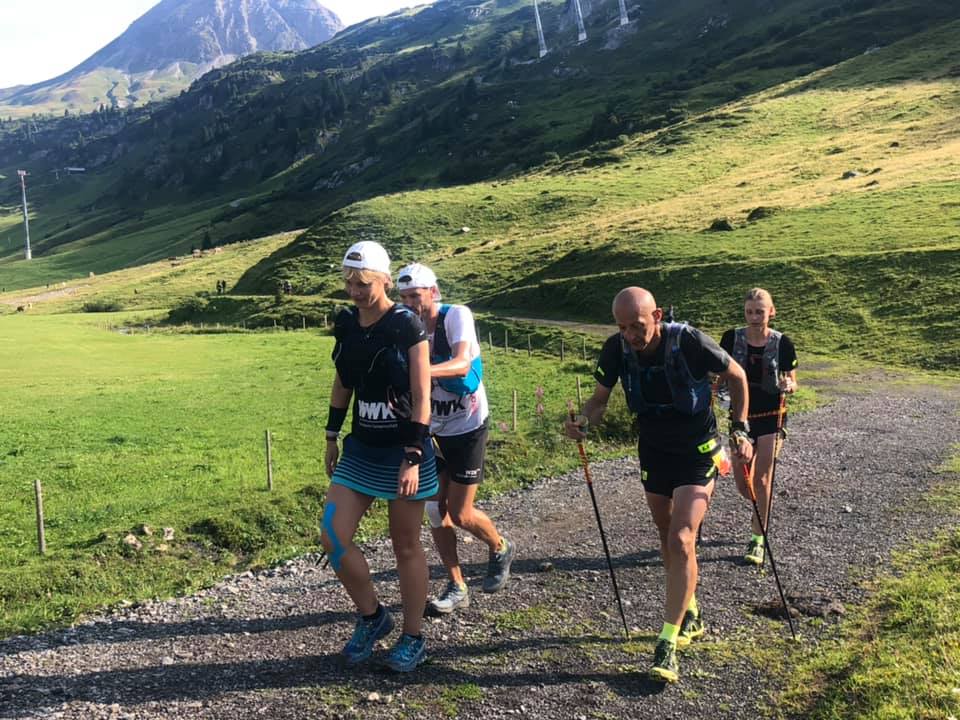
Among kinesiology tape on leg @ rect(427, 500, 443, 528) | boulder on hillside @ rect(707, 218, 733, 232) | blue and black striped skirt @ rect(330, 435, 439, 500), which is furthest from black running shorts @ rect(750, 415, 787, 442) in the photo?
boulder on hillside @ rect(707, 218, 733, 232)

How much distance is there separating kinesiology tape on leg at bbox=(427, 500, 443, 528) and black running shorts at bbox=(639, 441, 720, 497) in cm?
213

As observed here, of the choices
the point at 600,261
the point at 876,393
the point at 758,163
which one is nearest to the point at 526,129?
the point at 758,163

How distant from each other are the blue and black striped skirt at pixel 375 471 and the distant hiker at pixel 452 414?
0.82m

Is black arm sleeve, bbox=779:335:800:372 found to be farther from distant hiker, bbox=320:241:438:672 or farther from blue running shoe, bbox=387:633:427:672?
blue running shoe, bbox=387:633:427:672

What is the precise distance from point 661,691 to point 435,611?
236 cm

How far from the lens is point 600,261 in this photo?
52.9 meters

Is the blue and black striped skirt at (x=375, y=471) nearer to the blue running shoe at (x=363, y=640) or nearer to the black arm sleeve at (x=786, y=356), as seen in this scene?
the blue running shoe at (x=363, y=640)

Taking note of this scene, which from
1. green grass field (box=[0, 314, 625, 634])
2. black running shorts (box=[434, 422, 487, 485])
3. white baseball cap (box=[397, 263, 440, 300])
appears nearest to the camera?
white baseball cap (box=[397, 263, 440, 300])

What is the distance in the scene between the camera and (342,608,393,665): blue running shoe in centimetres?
614

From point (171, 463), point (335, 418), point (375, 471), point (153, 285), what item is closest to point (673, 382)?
point (375, 471)

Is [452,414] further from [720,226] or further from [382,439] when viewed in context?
[720,226]

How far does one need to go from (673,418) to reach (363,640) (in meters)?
3.23

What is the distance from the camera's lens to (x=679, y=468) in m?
6.14

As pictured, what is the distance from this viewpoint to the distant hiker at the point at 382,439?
5.60 meters
